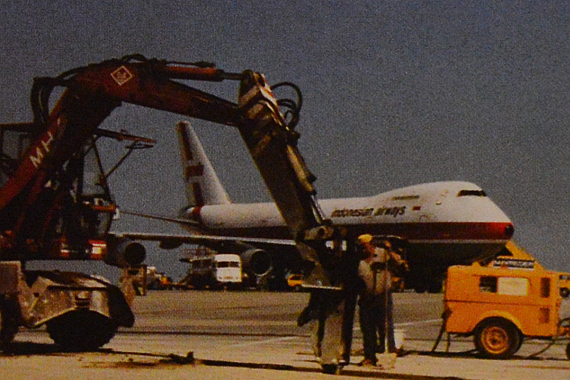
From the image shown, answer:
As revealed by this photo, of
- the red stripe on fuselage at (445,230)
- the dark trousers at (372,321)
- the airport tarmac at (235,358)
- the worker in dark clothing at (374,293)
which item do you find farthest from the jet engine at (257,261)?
the dark trousers at (372,321)

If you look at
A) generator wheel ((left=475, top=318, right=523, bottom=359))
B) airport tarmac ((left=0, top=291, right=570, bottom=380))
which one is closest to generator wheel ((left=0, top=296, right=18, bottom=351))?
airport tarmac ((left=0, top=291, right=570, bottom=380))

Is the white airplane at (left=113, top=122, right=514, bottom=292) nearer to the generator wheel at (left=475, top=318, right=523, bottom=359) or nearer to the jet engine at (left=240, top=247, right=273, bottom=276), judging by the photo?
the jet engine at (left=240, top=247, right=273, bottom=276)

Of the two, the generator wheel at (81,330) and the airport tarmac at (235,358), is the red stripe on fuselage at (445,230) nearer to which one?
the airport tarmac at (235,358)

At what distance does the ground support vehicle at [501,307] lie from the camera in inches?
558

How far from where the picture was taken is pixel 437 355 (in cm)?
1458

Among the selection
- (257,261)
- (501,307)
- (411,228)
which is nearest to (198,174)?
(257,261)

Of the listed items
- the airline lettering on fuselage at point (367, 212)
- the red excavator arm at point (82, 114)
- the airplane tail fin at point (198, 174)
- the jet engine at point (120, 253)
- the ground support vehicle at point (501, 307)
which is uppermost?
the airplane tail fin at point (198, 174)

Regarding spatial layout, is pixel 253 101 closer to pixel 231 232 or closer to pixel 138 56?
pixel 138 56

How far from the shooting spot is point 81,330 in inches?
564

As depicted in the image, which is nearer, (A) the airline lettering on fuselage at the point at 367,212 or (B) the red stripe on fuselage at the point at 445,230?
(B) the red stripe on fuselage at the point at 445,230

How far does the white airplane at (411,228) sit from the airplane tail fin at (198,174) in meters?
4.80

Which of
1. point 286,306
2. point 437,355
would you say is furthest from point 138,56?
point 286,306

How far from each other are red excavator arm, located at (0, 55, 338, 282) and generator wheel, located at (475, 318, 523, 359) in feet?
14.6

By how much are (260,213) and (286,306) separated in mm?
24195
